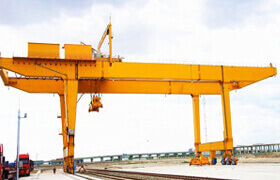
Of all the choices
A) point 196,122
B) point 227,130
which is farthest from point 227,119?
point 196,122

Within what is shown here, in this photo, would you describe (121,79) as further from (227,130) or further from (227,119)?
(227,130)

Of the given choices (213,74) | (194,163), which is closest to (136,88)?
(213,74)

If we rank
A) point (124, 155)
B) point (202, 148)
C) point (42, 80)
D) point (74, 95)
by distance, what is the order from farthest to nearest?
point (124, 155) < point (202, 148) < point (42, 80) < point (74, 95)

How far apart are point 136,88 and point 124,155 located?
219 feet

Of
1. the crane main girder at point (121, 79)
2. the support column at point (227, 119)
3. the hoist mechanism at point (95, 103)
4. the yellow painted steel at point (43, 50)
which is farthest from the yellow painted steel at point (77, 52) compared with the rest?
the support column at point (227, 119)

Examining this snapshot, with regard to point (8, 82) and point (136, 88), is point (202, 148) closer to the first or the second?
point (136, 88)

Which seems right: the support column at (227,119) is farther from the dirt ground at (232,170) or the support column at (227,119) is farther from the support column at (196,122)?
the support column at (196,122)

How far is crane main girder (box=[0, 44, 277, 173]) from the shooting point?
2569 cm

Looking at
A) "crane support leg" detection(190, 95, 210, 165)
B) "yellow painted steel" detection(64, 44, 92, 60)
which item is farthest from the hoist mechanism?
"crane support leg" detection(190, 95, 210, 165)

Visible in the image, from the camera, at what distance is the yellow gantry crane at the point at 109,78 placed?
25.7m

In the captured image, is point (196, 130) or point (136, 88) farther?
point (196, 130)

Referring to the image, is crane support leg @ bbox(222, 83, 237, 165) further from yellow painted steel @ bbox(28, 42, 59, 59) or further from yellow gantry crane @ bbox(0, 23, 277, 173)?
yellow painted steel @ bbox(28, 42, 59, 59)

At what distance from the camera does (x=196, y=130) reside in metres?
31.6

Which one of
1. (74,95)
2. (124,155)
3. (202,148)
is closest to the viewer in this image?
(74,95)
